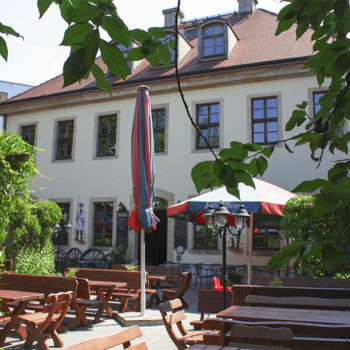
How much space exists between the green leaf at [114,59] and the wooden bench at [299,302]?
387 centimetres

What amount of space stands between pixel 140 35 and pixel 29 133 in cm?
1802

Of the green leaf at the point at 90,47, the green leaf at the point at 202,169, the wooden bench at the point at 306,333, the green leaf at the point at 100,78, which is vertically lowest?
the wooden bench at the point at 306,333

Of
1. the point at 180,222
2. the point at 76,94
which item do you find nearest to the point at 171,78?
the point at 76,94

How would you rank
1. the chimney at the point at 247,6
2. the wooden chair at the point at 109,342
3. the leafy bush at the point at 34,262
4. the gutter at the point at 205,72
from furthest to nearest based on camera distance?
the chimney at the point at 247,6 < the gutter at the point at 205,72 < the leafy bush at the point at 34,262 < the wooden chair at the point at 109,342

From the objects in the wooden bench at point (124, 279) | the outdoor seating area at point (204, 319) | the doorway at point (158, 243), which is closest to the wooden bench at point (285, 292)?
the outdoor seating area at point (204, 319)

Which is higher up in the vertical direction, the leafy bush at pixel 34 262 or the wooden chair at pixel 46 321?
the leafy bush at pixel 34 262

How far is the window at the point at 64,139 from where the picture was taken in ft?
56.5

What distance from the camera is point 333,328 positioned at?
9.09 feet

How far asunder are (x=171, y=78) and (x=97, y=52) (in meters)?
14.8

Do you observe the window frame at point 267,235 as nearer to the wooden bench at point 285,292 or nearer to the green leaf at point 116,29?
the wooden bench at point 285,292

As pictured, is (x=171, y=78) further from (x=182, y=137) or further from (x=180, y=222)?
(x=180, y=222)

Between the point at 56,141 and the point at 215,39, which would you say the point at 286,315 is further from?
the point at 56,141

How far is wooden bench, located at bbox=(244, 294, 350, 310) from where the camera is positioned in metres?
4.32

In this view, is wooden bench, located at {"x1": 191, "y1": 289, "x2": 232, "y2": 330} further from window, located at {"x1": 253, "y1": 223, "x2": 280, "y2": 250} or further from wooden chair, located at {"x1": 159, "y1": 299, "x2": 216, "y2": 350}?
window, located at {"x1": 253, "y1": 223, "x2": 280, "y2": 250}
